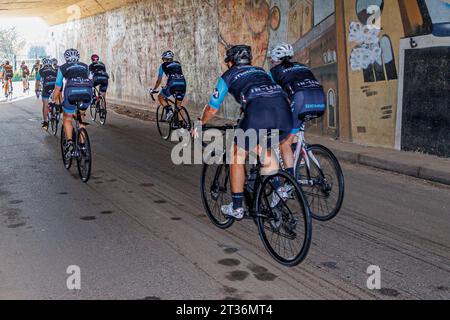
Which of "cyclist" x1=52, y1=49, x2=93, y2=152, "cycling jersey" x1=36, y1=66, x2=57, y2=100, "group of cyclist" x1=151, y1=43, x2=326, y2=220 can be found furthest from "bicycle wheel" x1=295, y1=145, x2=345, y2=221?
"cycling jersey" x1=36, y1=66, x2=57, y2=100

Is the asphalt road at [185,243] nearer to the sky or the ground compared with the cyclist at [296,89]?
nearer to the ground

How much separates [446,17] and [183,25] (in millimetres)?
11643

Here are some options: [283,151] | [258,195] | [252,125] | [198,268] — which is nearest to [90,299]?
[198,268]

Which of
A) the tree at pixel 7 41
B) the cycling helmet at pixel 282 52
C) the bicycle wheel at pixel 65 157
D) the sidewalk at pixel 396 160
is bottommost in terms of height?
the sidewalk at pixel 396 160

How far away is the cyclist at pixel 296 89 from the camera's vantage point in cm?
584

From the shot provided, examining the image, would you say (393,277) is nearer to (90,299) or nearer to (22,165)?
(90,299)

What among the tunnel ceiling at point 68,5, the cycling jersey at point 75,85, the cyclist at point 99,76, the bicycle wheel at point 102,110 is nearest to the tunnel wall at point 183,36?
the tunnel ceiling at point 68,5

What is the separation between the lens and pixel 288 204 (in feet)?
15.5

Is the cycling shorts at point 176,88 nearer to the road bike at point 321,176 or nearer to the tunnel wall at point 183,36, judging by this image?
the tunnel wall at point 183,36

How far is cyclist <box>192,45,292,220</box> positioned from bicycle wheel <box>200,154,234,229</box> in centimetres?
68

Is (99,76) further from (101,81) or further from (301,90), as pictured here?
(301,90)

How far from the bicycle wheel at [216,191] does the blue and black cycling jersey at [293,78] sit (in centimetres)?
115

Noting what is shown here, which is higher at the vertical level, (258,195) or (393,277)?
(258,195)

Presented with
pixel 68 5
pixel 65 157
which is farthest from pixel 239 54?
pixel 68 5
